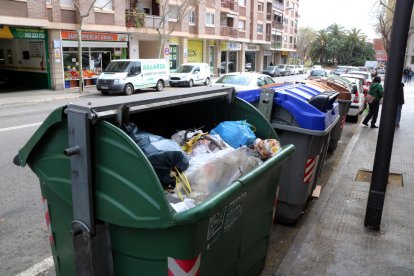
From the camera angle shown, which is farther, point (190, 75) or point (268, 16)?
point (268, 16)

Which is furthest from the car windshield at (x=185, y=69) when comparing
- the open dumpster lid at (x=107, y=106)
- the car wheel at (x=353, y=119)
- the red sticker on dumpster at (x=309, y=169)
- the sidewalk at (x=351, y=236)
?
the open dumpster lid at (x=107, y=106)

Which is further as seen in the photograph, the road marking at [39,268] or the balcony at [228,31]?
the balcony at [228,31]

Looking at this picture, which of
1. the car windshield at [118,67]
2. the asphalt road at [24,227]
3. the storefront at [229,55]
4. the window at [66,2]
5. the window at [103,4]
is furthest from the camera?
the storefront at [229,55]

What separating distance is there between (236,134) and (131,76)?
693 inches

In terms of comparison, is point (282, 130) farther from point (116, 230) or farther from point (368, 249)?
point (116, 230)

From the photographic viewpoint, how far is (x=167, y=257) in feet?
6.54

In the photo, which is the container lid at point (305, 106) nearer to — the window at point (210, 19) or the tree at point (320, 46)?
the window at point (210, 19)

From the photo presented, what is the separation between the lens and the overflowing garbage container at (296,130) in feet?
13.4

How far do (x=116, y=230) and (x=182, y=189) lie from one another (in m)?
0.43

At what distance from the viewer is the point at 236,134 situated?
119 inches

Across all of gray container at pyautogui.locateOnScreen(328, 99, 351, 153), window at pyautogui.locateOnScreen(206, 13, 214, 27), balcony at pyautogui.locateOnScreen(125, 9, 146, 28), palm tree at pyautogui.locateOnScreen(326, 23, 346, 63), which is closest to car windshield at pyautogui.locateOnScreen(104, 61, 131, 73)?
balcony at pyautogui.locateOnScreen(125, 9, 146, 28)

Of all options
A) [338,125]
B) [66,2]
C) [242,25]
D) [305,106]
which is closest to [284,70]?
[242,25]

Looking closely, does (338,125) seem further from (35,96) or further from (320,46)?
(320,46)

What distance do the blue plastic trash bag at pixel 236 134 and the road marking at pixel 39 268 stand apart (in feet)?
6.73
